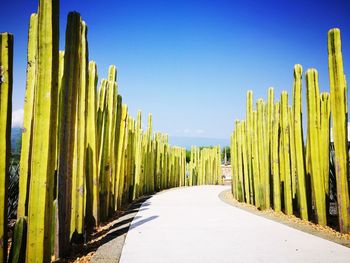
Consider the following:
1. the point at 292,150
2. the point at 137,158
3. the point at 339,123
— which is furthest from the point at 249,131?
the point at 137,158

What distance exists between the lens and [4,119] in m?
2.44

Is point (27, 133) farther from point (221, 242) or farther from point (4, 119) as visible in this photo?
point (221, 242)

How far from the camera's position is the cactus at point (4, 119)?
7.92 feet

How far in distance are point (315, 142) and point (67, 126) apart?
4016mm

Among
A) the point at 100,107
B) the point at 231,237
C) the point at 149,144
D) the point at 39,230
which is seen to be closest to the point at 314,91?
the point at 231,237

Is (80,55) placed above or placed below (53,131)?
above

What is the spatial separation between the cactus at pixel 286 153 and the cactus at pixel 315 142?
82 centimetres

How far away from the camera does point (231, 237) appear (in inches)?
161

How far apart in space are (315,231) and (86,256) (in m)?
3.49

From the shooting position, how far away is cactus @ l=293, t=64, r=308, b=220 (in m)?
5.32

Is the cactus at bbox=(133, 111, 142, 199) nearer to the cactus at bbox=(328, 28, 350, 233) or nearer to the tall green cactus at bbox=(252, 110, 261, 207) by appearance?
the tall green cactus at bbox=(252, 110, 261, 207)

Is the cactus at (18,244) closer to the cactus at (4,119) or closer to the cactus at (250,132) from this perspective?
the cactus at (4,119)

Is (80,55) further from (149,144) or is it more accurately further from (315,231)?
(149,144)

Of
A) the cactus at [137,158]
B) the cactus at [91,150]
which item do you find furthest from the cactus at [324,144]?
the cactus at [137,158]
